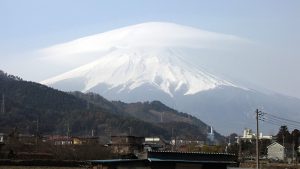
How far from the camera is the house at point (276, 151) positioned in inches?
3182

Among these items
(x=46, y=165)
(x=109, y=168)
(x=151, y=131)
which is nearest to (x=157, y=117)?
(x=151, y=131)

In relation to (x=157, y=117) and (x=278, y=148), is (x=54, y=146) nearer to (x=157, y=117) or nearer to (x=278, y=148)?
(x=278, y=148)

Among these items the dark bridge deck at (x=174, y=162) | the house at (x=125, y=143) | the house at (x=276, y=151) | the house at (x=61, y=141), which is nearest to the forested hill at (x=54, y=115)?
the house at (x=61, y=141)

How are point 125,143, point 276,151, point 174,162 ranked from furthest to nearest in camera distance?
point 276,151 < point 125,143 < point 174,162

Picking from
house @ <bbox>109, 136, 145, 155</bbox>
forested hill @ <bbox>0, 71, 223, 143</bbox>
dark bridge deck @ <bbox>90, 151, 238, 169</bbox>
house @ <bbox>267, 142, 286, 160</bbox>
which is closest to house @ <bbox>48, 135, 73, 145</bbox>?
house @ <bbox>109, 136, 145, 155</bbox>

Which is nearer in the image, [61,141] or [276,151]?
[61,141]

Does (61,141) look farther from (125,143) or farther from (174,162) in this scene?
(174,162)

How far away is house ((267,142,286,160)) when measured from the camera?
80.8 metres

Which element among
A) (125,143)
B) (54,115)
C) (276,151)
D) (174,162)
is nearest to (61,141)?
(125,143)

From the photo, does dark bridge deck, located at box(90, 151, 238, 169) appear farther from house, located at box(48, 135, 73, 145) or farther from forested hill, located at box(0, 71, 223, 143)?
forested hill, located at box(0, 71, 223, 143)

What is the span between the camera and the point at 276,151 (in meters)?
82.8

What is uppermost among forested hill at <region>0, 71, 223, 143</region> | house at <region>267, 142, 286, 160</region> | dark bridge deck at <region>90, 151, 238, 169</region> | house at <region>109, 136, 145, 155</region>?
forested hill at <region>0, 71, 223, 143</region>

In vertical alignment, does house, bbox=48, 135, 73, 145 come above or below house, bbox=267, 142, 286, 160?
above

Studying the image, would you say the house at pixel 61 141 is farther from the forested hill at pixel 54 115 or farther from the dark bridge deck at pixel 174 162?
the dark bridge deck at pixel 174 162
